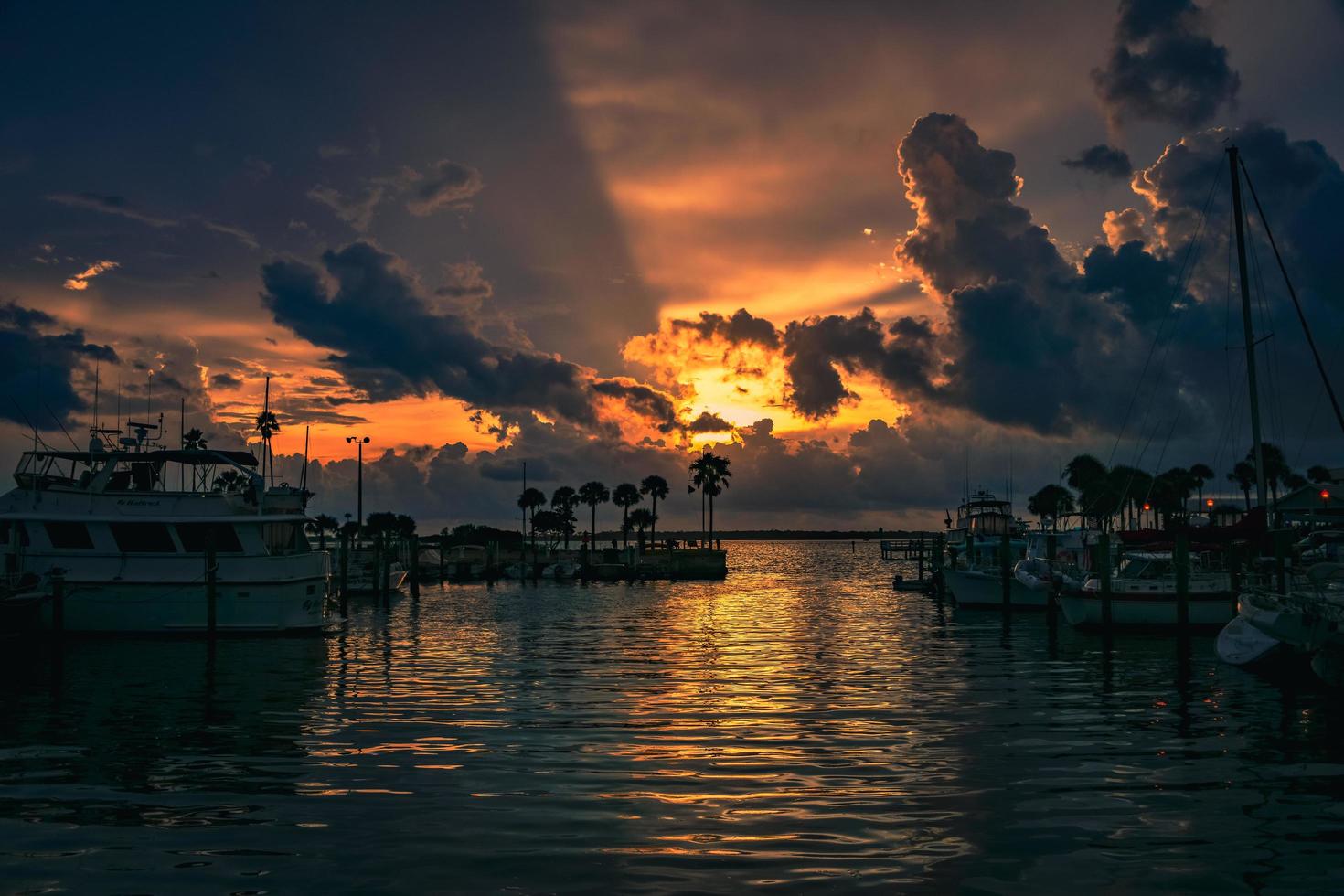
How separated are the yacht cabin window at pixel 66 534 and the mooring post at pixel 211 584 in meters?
4.09

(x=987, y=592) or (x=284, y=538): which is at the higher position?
(x=284, y=538)

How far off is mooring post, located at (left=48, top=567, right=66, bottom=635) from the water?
117cm

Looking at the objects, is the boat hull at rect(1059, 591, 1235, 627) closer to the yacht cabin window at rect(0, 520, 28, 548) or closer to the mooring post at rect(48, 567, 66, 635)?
the mooring post at rect(48, 567, 66, 635)

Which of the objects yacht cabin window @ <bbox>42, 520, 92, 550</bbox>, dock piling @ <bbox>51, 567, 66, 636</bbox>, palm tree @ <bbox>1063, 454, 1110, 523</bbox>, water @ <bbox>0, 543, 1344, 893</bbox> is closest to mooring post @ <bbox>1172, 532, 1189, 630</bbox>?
water @ <bbox>0, 543, 1344, 893</bbox>

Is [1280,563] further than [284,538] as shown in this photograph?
No

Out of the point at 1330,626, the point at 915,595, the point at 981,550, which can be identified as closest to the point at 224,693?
the point at 1330,626

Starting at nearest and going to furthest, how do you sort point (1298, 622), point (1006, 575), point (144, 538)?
point (1298, 622), point (144, 538), point (1006, 575)

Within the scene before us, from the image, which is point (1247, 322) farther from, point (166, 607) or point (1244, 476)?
point (1244, 476)

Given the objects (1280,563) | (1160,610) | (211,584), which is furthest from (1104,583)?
(211,584)

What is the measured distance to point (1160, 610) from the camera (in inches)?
1457

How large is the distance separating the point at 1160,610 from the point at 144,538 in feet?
116

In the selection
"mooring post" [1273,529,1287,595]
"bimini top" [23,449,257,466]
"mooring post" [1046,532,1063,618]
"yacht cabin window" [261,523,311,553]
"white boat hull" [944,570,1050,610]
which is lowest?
"white boat hull" [944,570,1050,610]

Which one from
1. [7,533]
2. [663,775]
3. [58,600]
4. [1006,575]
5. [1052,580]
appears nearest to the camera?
[663,775]

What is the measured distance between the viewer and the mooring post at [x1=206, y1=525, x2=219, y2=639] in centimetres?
3391
